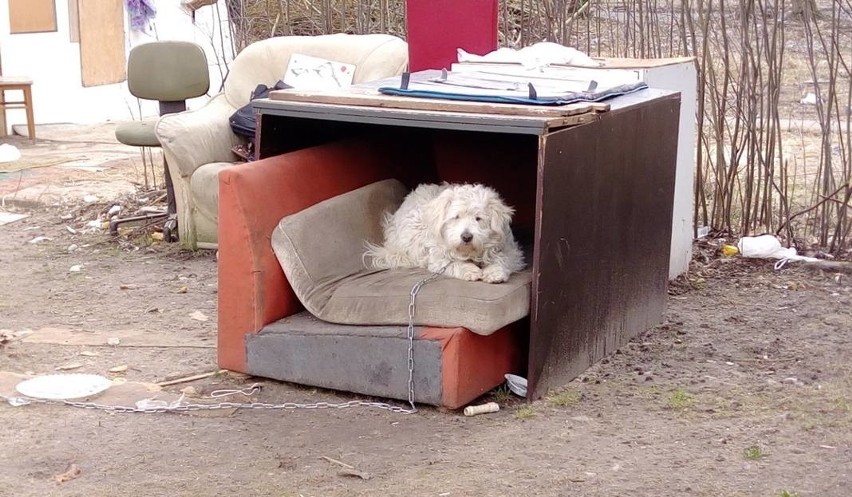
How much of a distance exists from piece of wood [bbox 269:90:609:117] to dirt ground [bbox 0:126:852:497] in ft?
4.11

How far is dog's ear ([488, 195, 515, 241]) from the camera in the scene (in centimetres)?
491

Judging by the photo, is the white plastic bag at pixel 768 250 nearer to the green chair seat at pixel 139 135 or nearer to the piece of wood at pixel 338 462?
the piece of wood at pixel 338 462

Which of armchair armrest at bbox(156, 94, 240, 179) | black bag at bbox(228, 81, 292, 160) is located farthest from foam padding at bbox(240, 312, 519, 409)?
black bag at bbox(228, 81, 292, 160)

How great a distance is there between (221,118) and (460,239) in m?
3.21

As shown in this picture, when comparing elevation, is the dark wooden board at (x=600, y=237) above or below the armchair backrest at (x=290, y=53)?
below

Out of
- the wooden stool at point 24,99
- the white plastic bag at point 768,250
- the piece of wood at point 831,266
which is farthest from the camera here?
the wooden stool at point 24,99

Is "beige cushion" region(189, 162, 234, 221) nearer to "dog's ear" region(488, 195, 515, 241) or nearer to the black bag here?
the black bag

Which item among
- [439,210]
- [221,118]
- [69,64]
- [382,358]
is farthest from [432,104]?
[69,64]

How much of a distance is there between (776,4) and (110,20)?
8.93 meters

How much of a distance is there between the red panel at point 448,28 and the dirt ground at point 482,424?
6.34 feet

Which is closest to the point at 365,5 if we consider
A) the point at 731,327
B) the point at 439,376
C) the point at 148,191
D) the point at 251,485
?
the point at 148,191

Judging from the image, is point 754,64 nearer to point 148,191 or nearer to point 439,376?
point 439,376

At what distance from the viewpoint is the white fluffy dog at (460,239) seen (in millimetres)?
4820

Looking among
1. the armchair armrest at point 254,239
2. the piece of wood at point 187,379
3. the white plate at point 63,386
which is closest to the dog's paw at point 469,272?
the armchair armrest at point 254,239
